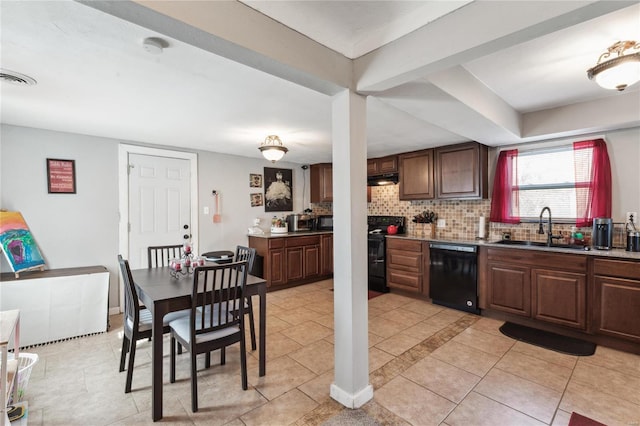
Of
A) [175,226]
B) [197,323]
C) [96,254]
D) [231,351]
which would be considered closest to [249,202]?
[175,226]

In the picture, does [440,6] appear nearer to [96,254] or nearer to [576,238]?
[576,238]

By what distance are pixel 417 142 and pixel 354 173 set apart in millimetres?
2365

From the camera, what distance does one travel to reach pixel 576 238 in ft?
10.7

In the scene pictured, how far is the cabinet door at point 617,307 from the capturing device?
8.38 feet

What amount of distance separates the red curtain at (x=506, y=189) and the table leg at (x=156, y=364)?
3.91 meters

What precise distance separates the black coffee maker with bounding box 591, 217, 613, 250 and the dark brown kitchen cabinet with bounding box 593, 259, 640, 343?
360 millimetres

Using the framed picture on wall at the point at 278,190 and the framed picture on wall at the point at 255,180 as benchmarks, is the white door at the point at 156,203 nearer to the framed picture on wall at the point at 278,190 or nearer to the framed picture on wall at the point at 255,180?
the framed picture on wall at the point at 255,180

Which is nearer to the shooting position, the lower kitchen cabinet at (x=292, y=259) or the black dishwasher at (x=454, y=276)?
the black dishwasher at (x=454, y=276)

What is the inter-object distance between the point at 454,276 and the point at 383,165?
2.05 meters

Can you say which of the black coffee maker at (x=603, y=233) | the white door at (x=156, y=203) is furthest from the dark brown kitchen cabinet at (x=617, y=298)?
the white door at (x=156, y=203)

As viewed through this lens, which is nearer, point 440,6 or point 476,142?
point 440,6

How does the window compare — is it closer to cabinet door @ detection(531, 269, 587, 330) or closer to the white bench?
cabinet door @ detection(531, 269, 587, 330)

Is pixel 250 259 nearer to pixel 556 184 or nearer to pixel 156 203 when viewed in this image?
pixel 156 203

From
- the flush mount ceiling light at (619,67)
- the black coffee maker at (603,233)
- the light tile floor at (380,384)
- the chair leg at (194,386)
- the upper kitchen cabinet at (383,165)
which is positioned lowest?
the light tile floor at (380,384)
